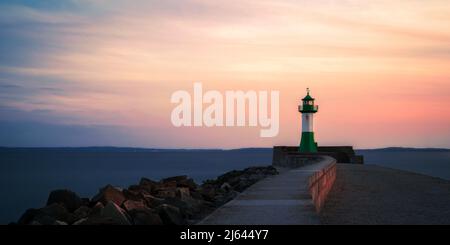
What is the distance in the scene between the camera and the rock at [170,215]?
449 inches

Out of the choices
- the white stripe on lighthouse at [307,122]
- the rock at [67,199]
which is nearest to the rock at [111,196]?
the rock at [67,199]

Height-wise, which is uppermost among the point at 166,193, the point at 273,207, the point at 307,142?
the point at 307,142

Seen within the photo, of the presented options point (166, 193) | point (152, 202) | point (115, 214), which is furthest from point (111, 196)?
point (166, 193)

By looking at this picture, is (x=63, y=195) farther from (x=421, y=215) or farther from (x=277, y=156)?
(x=277, y=156)

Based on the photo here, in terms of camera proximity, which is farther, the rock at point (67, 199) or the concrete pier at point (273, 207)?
the rock at point (67, 199)

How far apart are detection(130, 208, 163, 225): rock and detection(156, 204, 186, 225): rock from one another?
26 cm

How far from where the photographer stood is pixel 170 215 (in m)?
11.5

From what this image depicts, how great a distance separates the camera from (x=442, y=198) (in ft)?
51.6

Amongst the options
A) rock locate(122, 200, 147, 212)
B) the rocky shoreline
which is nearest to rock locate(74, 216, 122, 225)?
the rocky shoreline

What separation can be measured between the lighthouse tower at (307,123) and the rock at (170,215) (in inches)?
973

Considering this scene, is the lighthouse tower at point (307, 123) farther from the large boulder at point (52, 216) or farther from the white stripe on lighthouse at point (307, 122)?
the large boulder at point (52, 216)

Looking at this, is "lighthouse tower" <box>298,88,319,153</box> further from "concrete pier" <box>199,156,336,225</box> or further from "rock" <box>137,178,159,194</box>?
"concrete pier" <box>199,156,336,225</box>

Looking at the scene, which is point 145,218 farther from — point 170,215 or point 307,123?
point 307,123

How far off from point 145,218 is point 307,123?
87.2 ft
